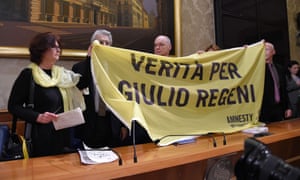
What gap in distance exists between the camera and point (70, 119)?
151 cm

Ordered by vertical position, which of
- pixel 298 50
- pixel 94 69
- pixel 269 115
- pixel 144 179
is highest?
pixel 298 50

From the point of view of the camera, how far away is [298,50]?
205 inches

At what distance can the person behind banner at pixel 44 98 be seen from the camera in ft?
5.57

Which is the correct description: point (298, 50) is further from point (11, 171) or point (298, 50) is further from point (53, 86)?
point (11, 171)

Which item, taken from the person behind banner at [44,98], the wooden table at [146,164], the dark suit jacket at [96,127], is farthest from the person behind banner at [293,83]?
the person behind banner at [44,98]

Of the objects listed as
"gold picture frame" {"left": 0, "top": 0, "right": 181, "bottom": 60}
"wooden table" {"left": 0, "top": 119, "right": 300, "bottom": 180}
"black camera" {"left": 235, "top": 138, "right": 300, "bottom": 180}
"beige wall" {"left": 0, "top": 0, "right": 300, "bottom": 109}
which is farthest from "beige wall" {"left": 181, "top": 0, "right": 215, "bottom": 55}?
"black camera" {"left": 235, "top": 138, "right": 300, "bottom": 180}

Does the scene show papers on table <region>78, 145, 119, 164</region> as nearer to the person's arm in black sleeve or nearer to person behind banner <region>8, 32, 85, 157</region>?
person behind banner <region>8, 32, 85, 157</region>

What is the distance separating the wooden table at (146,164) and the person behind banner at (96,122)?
0.28 m

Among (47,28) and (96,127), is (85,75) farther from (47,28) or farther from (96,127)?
(47,28)

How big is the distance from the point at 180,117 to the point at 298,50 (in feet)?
13.7

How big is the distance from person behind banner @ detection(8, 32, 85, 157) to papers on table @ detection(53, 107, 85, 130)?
58mm

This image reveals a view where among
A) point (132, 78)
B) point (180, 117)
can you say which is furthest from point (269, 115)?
point (132, 78)

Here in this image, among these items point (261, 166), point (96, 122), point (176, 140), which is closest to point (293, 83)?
point (176, 140)

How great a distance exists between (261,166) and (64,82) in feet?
4.64
